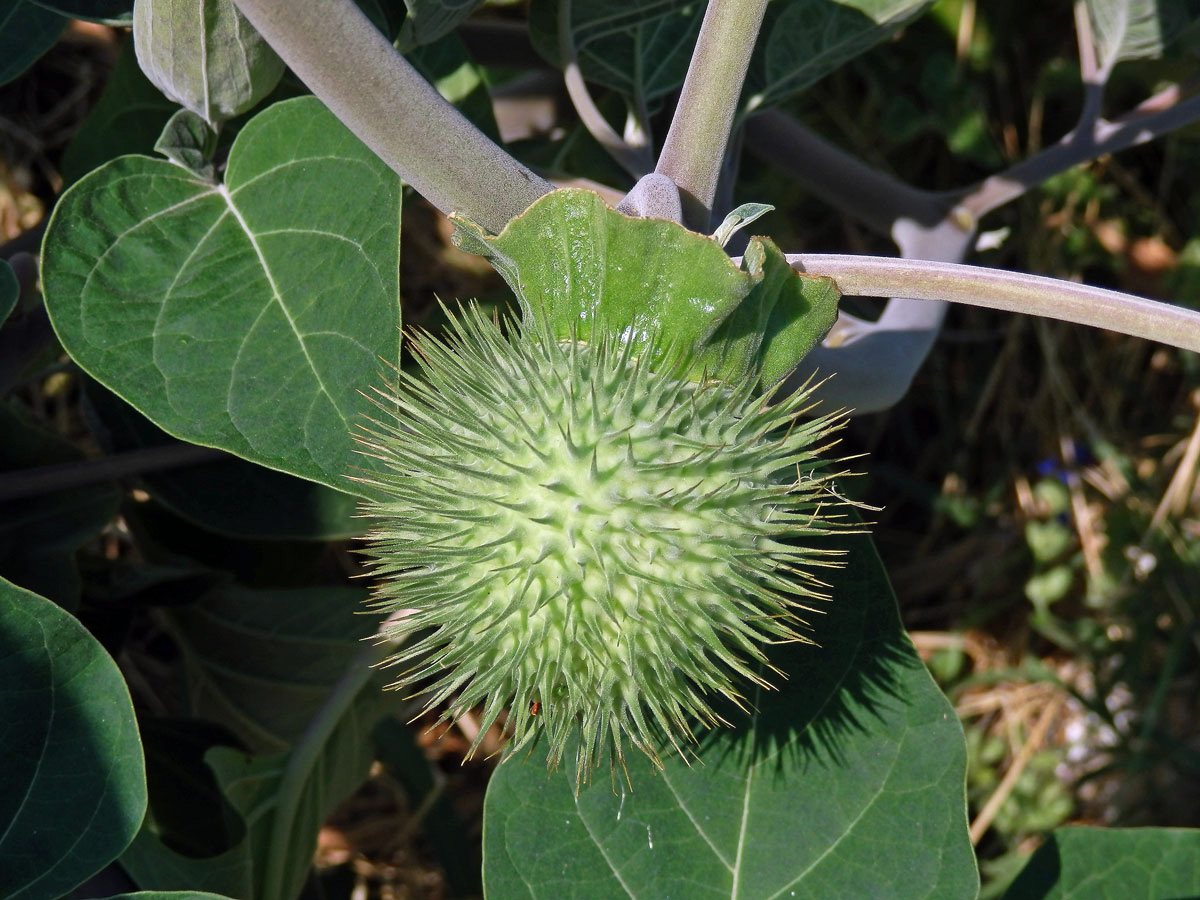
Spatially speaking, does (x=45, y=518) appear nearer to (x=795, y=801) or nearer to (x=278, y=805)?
(x=278, y=805)

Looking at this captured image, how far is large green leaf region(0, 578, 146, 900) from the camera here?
1.08 m

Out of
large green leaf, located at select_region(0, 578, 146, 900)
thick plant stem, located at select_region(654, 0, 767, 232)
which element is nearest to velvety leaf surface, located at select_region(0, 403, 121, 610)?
large green leaf, located at select_region(0, 578, 146, 900)

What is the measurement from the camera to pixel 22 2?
135 centimetres

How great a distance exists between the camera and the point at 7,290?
116 cm

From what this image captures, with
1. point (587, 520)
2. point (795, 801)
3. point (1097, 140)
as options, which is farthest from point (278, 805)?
point (1097, 140)

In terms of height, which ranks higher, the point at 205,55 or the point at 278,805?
the point at 205,55

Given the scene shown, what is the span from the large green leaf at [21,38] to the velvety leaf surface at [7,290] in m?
0.34

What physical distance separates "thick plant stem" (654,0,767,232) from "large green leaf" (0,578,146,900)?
707mm

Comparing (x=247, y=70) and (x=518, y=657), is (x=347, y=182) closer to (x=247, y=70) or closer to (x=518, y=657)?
(x=247, y=70)

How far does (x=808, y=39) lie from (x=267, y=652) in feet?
3.73

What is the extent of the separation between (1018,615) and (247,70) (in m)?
1.88

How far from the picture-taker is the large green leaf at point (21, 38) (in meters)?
1.36

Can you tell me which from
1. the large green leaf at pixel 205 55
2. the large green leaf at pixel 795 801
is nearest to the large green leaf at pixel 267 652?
the large green leaf at pixel 795 801

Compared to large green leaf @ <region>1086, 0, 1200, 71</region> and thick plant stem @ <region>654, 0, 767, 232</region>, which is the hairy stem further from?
thick plant stem @ <region>654, 0, 767, 232</region>
